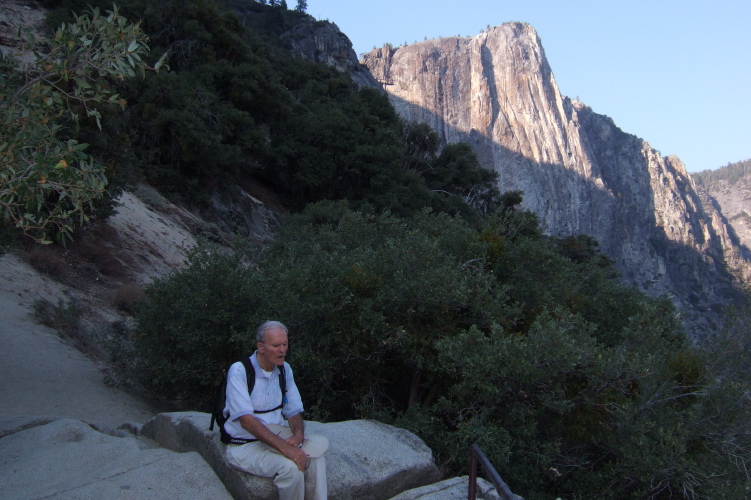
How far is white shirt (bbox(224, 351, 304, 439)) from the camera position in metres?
3.92

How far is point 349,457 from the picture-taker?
4812 mm

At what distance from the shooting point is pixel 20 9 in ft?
83.7

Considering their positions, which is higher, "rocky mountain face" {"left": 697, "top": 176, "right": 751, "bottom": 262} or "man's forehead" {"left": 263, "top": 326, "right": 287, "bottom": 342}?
"rocky mountain face" {"left": 697, "top": 176, "right": 751, "bottom": 262}

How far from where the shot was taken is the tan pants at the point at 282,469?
3.79m

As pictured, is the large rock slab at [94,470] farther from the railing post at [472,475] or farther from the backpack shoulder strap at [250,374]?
the railing post at [472,475]

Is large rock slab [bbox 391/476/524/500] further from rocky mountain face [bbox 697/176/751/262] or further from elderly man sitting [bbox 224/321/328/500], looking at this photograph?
rocky mountain face [bbox 697/176/751/262]

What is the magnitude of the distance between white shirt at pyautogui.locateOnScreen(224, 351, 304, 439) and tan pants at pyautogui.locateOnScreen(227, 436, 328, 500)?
0.11 m

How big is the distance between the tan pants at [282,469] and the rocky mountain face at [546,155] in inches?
2473

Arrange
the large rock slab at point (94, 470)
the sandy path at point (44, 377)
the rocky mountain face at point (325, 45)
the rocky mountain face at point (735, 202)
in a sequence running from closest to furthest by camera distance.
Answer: the large rock slab at point (94, 470) → the sandy path at point (44, 377) → the rocky mountain face at point (325, 45) → the rocky mountain face at point (735, 202)

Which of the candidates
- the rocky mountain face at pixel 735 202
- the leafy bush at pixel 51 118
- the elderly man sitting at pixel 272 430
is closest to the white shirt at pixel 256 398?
the elderly man sitting at pixel 272 430

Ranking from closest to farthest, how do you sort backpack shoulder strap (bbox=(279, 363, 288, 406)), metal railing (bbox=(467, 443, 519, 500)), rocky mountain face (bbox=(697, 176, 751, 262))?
metal railing (bbox=(467, 443, 519, 500)) → backpack shoulder strap (bbox=(279, 363, 288, 406)) → rocky mountain face (bbox=(697, 176, 751, 262))

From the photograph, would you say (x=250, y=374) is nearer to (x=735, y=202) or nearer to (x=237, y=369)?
(x=237, y=369)

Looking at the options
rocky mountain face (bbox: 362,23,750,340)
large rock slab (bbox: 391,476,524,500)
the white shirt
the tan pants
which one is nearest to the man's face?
the white shirt

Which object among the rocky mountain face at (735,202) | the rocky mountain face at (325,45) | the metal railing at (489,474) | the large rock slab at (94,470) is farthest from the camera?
the rocky mountain face at (735,202)
